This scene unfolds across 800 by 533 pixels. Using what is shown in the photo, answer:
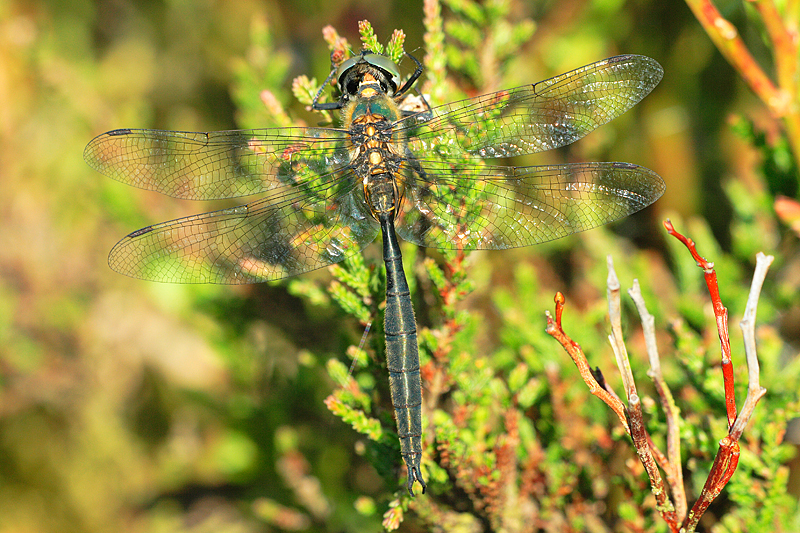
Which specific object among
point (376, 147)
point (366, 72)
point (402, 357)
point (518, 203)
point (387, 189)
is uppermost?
point (366, 72)

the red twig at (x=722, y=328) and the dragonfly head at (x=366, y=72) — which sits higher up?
the dragonfly head at (x=366, y=72)

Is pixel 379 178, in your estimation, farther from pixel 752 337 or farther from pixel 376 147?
pixel 752 337

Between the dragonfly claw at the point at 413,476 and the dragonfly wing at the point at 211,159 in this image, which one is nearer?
the dragonfly claw at the point at 413,476

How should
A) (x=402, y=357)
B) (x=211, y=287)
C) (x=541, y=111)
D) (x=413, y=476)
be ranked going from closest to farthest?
(x=413, y=476) → (x=402, y=357) → (x=541, y=111) → (x=211, y=287)

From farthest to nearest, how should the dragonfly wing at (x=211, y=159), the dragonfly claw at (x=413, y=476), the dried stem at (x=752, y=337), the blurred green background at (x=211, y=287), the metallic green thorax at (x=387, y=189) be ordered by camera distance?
the blurred green background at (x=211, y=287)
the dragonfly wing at (x=211, y=159)
the metallic green thorax at (x=387, y=189)
the dragonfly claw at (x=413, y=476)
the dried stem at (x=752, y=337)

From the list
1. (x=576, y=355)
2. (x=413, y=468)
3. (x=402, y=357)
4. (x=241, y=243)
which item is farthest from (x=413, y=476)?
(x=241, y=243)

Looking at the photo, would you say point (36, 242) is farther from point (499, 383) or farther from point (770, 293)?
point (770, 293)

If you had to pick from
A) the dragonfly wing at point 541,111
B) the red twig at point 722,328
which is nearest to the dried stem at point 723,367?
the red twig at point 722,328

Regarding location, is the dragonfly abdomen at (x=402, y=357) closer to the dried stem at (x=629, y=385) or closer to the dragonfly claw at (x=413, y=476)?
the dragonfly claw at (x=413, y=476)
